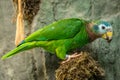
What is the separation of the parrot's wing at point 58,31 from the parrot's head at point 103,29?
122 mm

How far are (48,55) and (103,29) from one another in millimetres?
482

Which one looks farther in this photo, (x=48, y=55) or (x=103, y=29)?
(x=48, y=55)

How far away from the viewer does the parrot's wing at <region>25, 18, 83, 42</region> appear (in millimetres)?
2648

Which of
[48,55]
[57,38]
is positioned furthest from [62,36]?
[48,55]

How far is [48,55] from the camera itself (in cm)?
283

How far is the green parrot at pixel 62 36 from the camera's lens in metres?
2.65

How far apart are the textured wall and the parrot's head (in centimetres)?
15

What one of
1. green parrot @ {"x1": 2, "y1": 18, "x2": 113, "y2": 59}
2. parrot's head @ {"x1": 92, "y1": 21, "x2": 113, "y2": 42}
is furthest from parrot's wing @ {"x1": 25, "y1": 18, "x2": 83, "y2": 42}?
parrot's head @ {"x1": 92, "y1": 21, "x2": 113, "y2": 42}

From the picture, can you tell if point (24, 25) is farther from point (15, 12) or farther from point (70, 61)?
point (70, 61)

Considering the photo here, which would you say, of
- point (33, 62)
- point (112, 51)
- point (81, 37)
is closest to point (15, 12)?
point (33, 62)

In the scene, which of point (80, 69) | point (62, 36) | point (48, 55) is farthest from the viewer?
point (48, 55)

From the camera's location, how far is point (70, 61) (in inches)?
102

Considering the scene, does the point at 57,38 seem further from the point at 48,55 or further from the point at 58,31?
the point at 48,55

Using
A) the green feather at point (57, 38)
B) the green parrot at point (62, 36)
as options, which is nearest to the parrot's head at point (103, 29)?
the green parrot at point (62, 36)
